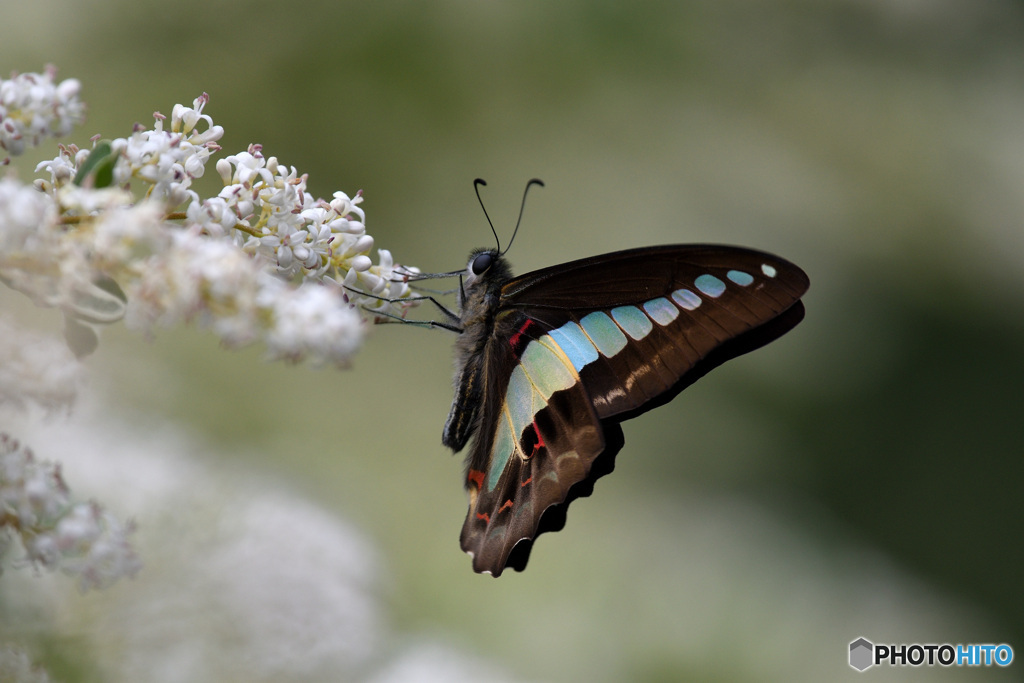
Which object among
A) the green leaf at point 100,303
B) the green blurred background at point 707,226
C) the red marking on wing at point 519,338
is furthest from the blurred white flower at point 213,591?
the green blurred background at point 707,226

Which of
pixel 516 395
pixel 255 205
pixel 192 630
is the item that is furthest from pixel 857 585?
pixel 255 205

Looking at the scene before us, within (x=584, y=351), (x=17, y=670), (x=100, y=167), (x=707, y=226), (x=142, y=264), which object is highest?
(x=707, y=226)

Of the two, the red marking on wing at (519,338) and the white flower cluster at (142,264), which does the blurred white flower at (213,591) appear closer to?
the white flower cluster at (142,264)

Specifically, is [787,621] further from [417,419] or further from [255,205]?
[255,205]

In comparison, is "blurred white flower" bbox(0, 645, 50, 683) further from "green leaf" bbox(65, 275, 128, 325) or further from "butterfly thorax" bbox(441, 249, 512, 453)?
"butterfly thorax" bbox(441, 249, 512, 453)

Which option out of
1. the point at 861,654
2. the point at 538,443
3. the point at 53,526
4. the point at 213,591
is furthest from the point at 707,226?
the point at 53,526

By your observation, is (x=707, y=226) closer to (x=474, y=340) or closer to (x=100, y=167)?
(x=474, y=340)

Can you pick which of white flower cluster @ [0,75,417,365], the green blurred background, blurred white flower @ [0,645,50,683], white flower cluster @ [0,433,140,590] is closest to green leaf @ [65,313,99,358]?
white flower cluster @ [0,75,417,365]
